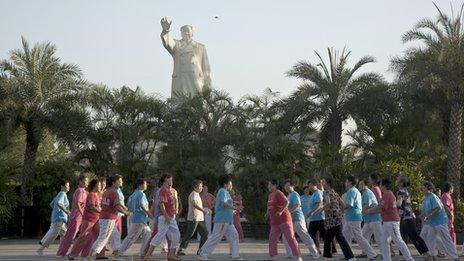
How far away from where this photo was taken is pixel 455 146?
28.7 metres

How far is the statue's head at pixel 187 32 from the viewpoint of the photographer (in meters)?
39.7

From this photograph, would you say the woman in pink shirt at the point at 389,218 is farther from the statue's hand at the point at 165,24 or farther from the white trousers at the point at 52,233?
the statue's hand at the point at 165,24

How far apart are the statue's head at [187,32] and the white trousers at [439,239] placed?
24.5 metres

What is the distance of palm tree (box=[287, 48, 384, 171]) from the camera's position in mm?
30062

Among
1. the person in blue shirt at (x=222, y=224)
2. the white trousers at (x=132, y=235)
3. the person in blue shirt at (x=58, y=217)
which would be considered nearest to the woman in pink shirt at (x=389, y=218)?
the person in blue shirt at (x=222, y=224)

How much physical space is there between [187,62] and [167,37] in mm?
1553

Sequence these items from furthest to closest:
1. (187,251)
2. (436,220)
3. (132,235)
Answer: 1. (187,251)
2. (132,235)
3. (436,220)

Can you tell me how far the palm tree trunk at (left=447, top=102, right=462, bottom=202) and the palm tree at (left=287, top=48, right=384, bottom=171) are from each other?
301cm

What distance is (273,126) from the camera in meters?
28.6

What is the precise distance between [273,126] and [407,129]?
200 inches

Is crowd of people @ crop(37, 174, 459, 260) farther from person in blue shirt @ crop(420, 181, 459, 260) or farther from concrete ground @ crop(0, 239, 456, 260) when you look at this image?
concrete ground @ crop(0, 239, 456, 260)

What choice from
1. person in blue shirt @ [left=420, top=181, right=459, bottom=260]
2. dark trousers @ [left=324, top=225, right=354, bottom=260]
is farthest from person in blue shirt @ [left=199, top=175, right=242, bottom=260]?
person in blue shirt @ [left=420, top=181, right=459, bottom=260]

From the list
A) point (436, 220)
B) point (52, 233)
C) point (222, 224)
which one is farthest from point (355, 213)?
point (52, 233)

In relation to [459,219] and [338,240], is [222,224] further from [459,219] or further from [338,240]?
[459,219]
